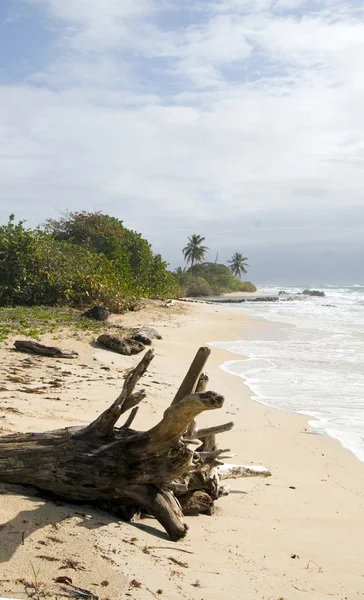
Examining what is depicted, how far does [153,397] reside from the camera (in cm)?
1026

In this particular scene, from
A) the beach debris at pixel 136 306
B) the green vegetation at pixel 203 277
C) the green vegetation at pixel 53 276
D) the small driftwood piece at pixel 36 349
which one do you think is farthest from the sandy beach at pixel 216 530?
the green vegetation at pixel 203 277

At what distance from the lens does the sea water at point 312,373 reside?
31.9 ft

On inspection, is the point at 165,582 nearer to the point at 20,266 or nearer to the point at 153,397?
Answer: the point at 153,397

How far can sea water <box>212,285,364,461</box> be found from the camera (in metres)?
9.72

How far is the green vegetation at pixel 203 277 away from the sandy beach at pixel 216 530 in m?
52.8

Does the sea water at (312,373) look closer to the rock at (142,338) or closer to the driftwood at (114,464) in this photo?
the rock at (142,338)

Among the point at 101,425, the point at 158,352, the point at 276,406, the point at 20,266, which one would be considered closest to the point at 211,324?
the point at 20,266

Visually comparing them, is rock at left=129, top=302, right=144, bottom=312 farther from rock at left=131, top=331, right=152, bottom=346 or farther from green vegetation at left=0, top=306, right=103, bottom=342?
rock at left=131, top=331, right=152, bottom=346

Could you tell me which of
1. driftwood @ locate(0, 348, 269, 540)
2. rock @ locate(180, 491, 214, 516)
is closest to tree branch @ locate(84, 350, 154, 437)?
driftwood @ locate(0, 348, 269, 540)

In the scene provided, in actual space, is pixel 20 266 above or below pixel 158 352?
above

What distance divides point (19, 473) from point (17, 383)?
192 inches

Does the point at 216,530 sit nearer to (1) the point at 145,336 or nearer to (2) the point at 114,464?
(2) the point at 114,464

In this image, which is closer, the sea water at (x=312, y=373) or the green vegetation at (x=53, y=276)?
the sea water at (x=312, y=373)

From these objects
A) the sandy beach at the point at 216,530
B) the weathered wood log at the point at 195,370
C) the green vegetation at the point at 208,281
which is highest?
the green vegetation at the point at 208,281
